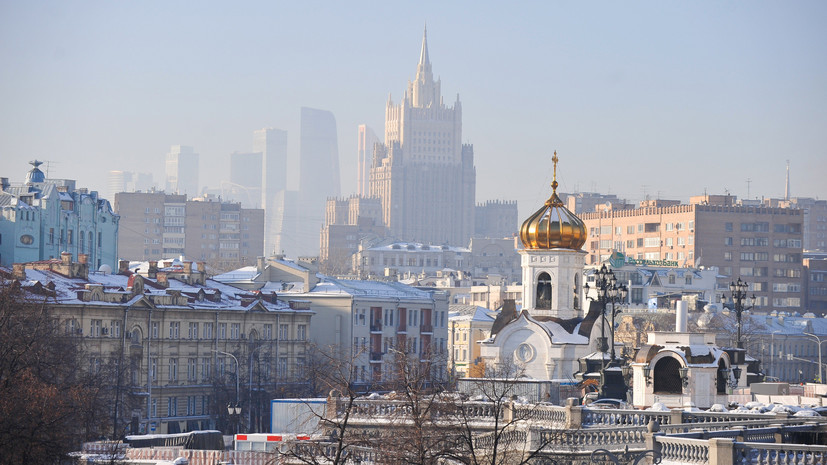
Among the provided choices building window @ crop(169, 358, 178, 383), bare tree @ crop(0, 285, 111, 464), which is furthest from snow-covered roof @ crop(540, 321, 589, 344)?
building window @ crop(169, 358, 178, 383)

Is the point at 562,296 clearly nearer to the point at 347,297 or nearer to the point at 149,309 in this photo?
the point at 149,309

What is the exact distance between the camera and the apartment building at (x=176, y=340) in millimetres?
92938

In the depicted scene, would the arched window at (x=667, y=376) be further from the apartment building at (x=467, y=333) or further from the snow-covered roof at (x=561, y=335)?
the apartment building at (x=467, y=333)

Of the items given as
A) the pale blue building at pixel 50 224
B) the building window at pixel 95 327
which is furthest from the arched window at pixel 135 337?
the pale blue building at pixel 50 224

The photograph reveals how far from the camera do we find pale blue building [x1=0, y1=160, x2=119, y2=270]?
130m

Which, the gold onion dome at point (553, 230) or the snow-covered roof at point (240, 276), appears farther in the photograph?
the snow-covered roof at point (240, 276)

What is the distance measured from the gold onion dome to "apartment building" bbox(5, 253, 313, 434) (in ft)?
68.4

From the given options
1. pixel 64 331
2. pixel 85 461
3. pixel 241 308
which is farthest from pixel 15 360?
pixel 241 308

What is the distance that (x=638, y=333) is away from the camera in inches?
5423

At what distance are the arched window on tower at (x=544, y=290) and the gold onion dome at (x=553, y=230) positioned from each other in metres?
1.17

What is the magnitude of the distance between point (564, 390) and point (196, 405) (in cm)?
5134

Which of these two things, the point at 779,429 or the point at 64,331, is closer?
the point at 779,429

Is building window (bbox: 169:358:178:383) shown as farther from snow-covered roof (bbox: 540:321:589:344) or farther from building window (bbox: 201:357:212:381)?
snow-covered roof (bbox: 540:321:589:344)

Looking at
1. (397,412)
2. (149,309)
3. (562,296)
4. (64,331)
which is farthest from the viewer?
(149,309)
